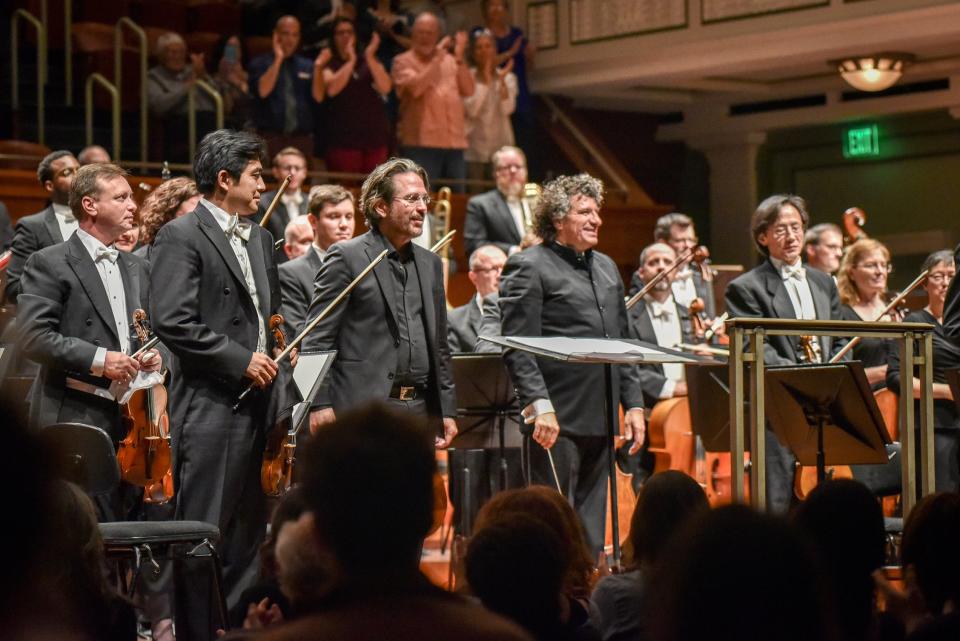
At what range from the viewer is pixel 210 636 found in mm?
3865

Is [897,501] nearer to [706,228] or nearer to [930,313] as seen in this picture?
[930,313]

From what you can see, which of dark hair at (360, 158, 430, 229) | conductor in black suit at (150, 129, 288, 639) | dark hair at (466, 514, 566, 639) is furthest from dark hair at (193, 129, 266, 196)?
dark hair at (466, 514, 566, 639)

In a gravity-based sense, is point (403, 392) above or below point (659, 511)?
above

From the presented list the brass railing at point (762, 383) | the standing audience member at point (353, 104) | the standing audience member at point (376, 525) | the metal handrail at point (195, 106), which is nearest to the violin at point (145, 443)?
the brass railing at point (762, 383)

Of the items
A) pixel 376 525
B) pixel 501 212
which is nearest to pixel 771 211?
pixel 501 212

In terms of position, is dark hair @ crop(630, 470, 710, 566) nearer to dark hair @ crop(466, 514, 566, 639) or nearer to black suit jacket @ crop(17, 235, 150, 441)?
dark hair @ crop(466, 514, 566, 639)

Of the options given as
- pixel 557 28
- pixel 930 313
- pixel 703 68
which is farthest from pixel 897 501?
pixel 557 28

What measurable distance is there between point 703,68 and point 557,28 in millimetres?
1285

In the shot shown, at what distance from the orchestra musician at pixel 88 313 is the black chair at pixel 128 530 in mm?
509

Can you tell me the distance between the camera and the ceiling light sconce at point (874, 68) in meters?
9.64

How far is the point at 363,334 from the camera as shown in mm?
4551

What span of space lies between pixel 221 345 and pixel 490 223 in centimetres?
439

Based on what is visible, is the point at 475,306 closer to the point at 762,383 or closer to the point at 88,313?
the point at 88,313

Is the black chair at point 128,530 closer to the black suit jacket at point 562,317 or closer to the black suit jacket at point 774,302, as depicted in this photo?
the black suit jacket at point 562,317
